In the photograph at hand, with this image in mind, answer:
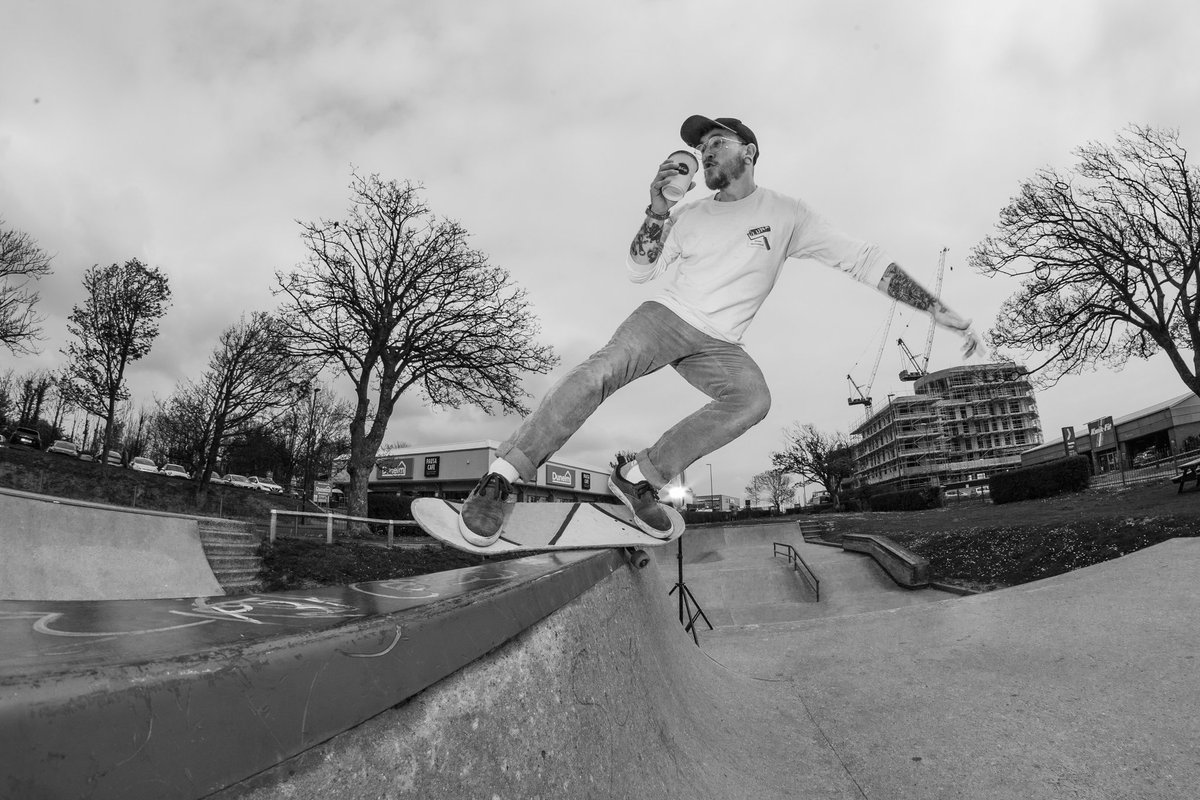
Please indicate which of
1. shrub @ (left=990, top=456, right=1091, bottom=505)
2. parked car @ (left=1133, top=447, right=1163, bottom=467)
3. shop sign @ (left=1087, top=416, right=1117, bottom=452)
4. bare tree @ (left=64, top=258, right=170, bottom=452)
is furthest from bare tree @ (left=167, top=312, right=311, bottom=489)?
shop sign @ (left=1087, top=416, right=1117, bottom=452)

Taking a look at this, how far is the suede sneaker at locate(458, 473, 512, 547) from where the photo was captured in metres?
2.67

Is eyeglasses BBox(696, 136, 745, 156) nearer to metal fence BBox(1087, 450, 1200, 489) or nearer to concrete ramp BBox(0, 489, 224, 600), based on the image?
concrete ramp BBox(0, 489, 224, 600)

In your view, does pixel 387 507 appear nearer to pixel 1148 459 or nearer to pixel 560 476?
pixel 560 476

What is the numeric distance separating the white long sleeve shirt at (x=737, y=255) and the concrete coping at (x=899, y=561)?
11897 millimetres

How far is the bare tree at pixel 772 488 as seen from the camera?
76287 mm

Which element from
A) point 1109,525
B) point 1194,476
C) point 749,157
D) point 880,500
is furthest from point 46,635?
point 880,500

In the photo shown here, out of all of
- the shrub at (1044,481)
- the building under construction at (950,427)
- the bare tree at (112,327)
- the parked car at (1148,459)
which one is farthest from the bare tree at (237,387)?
the building under construction at (950,427)

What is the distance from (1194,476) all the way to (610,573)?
64.7 feet

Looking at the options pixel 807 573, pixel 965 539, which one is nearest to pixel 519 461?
pixel 965 539

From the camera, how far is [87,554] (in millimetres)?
7605

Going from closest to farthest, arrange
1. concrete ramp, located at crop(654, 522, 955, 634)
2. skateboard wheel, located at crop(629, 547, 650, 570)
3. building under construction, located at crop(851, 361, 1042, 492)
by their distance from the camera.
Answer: skateboard wheel, located at crop(629, 547, 650, 570)
concrete ramp, located at crop(654, 522, 955, 634)
building under construction, located at crop(851, 361, 1042, 492)

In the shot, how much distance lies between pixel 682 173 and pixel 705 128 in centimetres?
47

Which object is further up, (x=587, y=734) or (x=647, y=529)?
(x=647, y=529)

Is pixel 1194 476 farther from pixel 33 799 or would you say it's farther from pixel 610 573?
pixel 33 799
